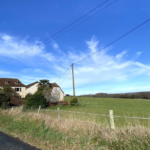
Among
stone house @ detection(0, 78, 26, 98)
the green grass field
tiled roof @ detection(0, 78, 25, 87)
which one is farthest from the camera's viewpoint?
stone house @ detection(0, 78, 26, 98)

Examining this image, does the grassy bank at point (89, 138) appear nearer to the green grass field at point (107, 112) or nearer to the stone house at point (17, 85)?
the green grass field at point (107, 112)

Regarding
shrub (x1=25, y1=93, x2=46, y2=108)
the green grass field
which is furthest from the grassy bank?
shrub (x1=25, y1=93, x2=46, y2=108)

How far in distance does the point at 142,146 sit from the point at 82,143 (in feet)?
6.00

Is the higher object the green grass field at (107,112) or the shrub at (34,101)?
the shrub at (34,101)

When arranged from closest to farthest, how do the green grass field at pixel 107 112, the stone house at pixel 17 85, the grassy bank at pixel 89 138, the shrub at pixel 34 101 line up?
1. the grassy bank at pixel 89 138
2. the green grass field at pixel 107 112
3. the shrub at pixel 34 101
4. the stone house at pixel 17 85

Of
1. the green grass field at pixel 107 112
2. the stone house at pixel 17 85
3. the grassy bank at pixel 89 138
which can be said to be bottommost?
the green grass field at pixel 107 112

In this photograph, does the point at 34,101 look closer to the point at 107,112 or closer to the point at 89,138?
the point at 107,112

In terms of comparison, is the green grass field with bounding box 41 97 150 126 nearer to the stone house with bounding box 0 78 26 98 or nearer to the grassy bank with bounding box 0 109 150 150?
the grassy bank with bounding box 0 109 150 150

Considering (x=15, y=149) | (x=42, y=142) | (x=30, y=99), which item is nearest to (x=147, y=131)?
(x=42, y=142)

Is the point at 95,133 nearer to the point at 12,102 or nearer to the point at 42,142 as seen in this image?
the point at 42,142

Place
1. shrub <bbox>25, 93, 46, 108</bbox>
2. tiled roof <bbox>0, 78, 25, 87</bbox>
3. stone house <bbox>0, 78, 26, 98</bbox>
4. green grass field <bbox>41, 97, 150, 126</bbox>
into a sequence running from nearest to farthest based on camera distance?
green grass field <bbox>41, 97, 150, 126</bbox> → shrub <bbox>25, 93, 46, 108</bbox> → tiled roof <bbox>0, 78, 25, 87</bbox> → stone house <bbox>0, 78, 26, 98</bbox>

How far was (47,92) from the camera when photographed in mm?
31016

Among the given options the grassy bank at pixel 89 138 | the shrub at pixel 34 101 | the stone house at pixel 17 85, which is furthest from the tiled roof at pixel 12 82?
the grassy bank at pixel 89 138

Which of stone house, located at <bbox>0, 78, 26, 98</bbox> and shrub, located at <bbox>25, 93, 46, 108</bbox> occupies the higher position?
stone house, located at <bbox>0, 78, 26, 98</bbox>
